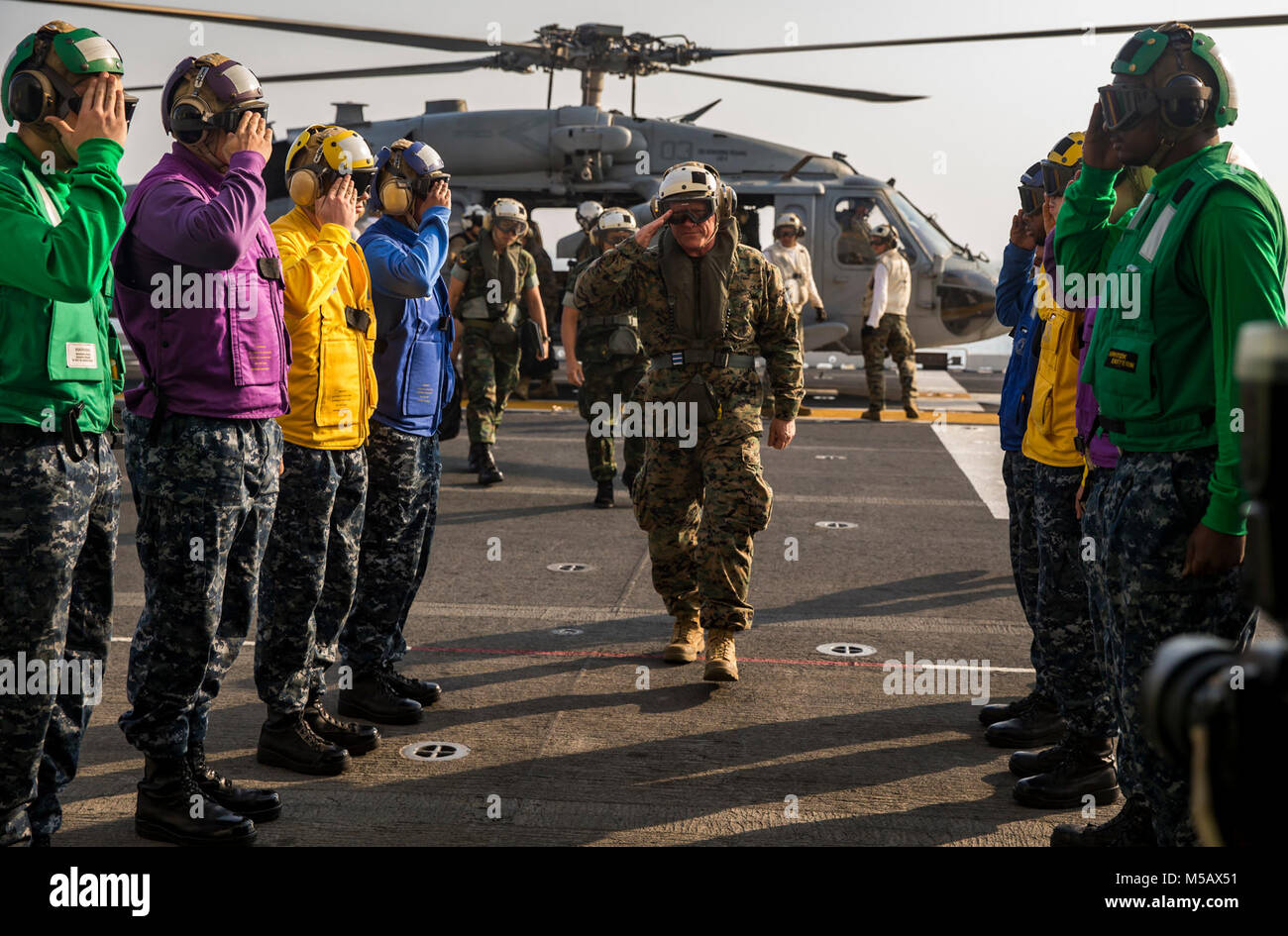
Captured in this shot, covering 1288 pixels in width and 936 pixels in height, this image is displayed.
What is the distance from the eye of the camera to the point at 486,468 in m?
9.99

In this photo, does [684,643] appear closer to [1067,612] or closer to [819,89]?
[1067,612]

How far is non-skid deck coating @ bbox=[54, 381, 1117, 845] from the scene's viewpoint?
12.3ft

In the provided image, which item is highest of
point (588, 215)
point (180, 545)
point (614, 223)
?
point (588, 215)

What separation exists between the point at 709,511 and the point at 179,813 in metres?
2.49

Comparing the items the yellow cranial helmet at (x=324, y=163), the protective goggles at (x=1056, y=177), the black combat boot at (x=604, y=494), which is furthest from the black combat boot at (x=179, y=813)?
the black combat boot at (x=604, y=494)

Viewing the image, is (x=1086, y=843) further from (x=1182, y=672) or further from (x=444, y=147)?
(x=444, y=147)

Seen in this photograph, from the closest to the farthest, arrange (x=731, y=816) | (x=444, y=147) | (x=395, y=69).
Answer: (x=731, y=816) → (x=395, y=69) → (x=444, y=147)

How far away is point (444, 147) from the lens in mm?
16719

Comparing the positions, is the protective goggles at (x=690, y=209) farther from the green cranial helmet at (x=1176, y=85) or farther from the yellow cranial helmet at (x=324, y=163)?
the green cranial helmet at (x=1176, y=85)

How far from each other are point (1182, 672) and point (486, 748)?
10.9 feet

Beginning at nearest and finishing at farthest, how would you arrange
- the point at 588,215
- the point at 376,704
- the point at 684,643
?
1. the point at 376,704
2. the point at 684,643
3. the point at 588,215

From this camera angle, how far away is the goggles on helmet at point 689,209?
5.10 metres

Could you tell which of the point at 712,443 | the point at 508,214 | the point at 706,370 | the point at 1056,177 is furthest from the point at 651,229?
the point at 508,214

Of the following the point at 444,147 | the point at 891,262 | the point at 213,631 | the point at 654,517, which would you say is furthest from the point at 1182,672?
the point at 444,147
